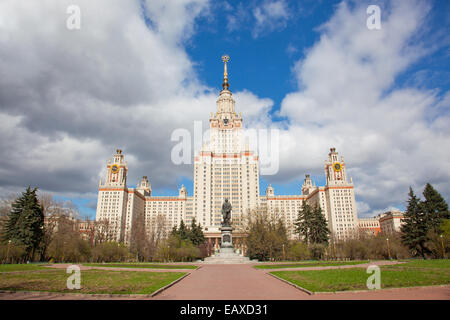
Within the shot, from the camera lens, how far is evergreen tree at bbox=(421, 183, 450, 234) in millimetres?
44219

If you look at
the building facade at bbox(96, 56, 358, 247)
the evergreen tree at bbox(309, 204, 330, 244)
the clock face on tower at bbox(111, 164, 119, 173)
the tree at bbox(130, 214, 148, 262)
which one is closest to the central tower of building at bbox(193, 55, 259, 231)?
the building facade at bbox(96, 56, 358, 247)

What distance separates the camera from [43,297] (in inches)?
443

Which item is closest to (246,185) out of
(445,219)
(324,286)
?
(445,219)

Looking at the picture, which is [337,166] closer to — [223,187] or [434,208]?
[223,187]

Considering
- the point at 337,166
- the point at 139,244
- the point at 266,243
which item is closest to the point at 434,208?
the point at 266,243

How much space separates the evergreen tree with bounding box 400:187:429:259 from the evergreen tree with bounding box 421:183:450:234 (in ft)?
2.66

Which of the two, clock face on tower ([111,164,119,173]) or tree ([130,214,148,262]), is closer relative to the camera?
tree ([130,214,148,262])

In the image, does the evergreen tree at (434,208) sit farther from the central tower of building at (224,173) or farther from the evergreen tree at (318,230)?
the central tower of building at (224,173)

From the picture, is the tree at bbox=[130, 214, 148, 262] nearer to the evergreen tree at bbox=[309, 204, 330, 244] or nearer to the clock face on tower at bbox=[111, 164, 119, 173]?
the evergreen tree at bbox=[309, 204, 330, 244]

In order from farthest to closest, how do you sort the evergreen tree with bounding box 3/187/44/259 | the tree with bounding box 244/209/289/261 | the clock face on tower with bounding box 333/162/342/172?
the clock face on tower with bounding box 333/162/342/172 → the tree with bounding box 244/209/289/261 → the evergreen tree with bounding box 3/187/44/259

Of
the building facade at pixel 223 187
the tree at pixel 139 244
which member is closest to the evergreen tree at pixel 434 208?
the tree at pixel 139 244

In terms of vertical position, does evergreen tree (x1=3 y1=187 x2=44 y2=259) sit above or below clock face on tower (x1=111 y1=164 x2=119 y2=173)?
below

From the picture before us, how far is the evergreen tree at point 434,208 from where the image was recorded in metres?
44.2

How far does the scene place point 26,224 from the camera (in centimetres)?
4097
